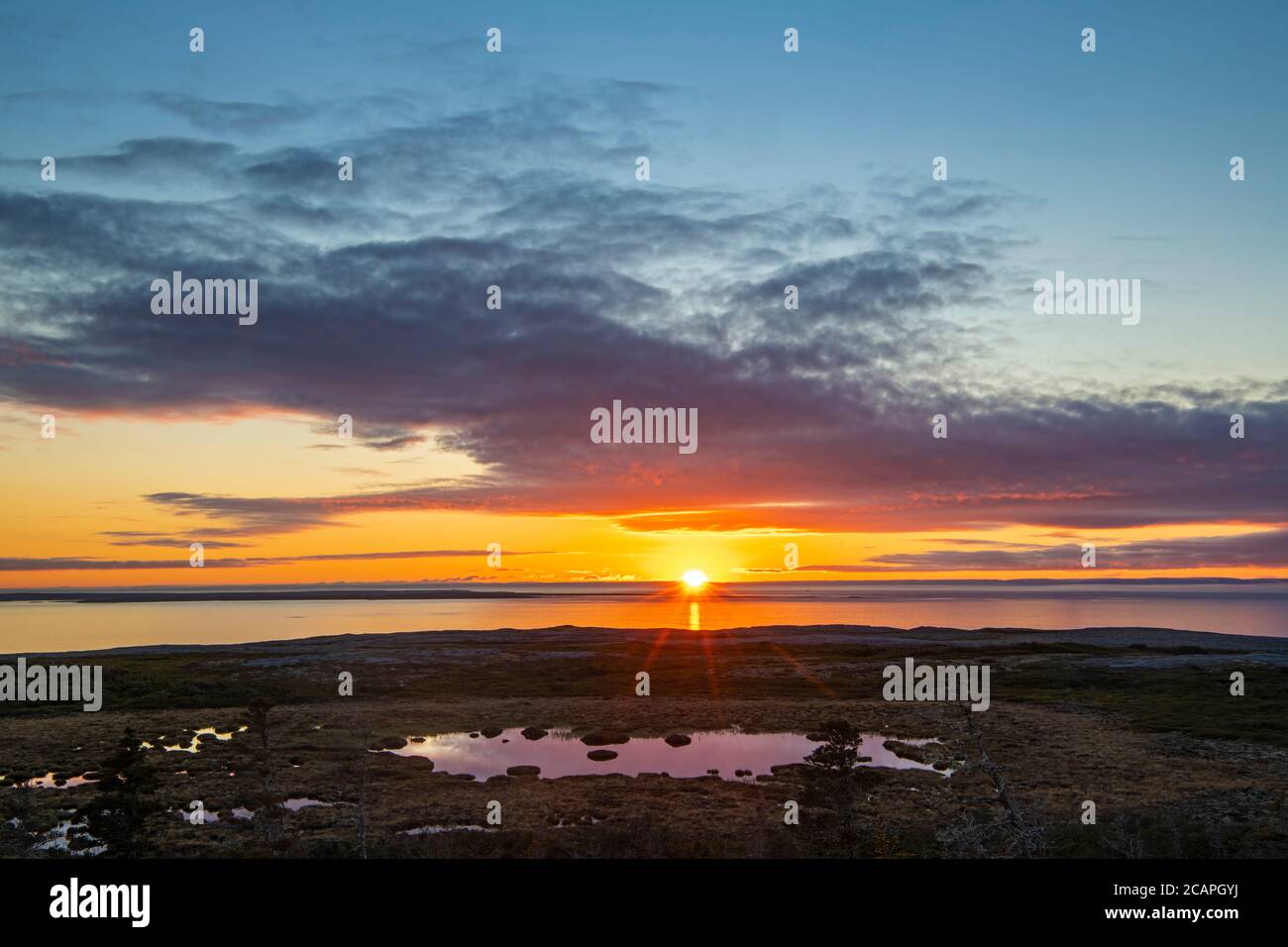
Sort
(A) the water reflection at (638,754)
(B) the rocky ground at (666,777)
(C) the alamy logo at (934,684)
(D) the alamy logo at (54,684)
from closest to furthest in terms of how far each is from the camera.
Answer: (B) the rocky ground at (666,777), (A) the water reflection at (638,754), (D) the alamy logo at (54,684), (C) the alamy logo at (934,684)

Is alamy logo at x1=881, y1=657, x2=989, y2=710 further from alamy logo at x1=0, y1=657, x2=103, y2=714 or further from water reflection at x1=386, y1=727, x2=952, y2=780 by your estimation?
alamy logo at x1=0, y1=657, x2=103, y2=714

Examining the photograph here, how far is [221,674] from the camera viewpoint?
269 feet

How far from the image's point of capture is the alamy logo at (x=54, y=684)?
6594 cm

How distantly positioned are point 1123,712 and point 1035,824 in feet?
122

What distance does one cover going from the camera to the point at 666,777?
4053 centimetres
